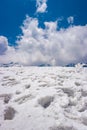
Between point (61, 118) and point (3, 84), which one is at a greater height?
point (3, 84)

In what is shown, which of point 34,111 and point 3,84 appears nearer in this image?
point 34,111

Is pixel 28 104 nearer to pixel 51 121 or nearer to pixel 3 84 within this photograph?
pixel 51 121

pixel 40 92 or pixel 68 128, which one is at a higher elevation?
pixel 40 92

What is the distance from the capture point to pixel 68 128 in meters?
7.20

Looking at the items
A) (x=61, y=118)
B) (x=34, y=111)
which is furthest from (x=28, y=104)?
(x=61, y=118)

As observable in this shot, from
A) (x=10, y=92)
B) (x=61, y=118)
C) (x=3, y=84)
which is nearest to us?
(x=61, y=118)

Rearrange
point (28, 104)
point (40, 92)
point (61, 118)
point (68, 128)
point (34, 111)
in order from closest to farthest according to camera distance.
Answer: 1. point (68, 128)
2. point (61, 118)
3. point (34, 111)
4. point (28, 104)
5. point (40, 92)

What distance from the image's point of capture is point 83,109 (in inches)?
359

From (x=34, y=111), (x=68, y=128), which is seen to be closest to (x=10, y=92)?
(x=34, y=111)

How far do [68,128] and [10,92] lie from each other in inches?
221

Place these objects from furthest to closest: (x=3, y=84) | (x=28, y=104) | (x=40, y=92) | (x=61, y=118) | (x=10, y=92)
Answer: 1. (x=3, y=84)
2. (x=10, y=92)
3. (x=40, y=92)
4. (x=28, y=104)
5. (x=61, y=118)

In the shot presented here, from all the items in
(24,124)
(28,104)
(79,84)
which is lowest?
(24,124)

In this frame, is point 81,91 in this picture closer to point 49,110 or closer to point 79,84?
point 79,84

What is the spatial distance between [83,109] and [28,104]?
2842mm
